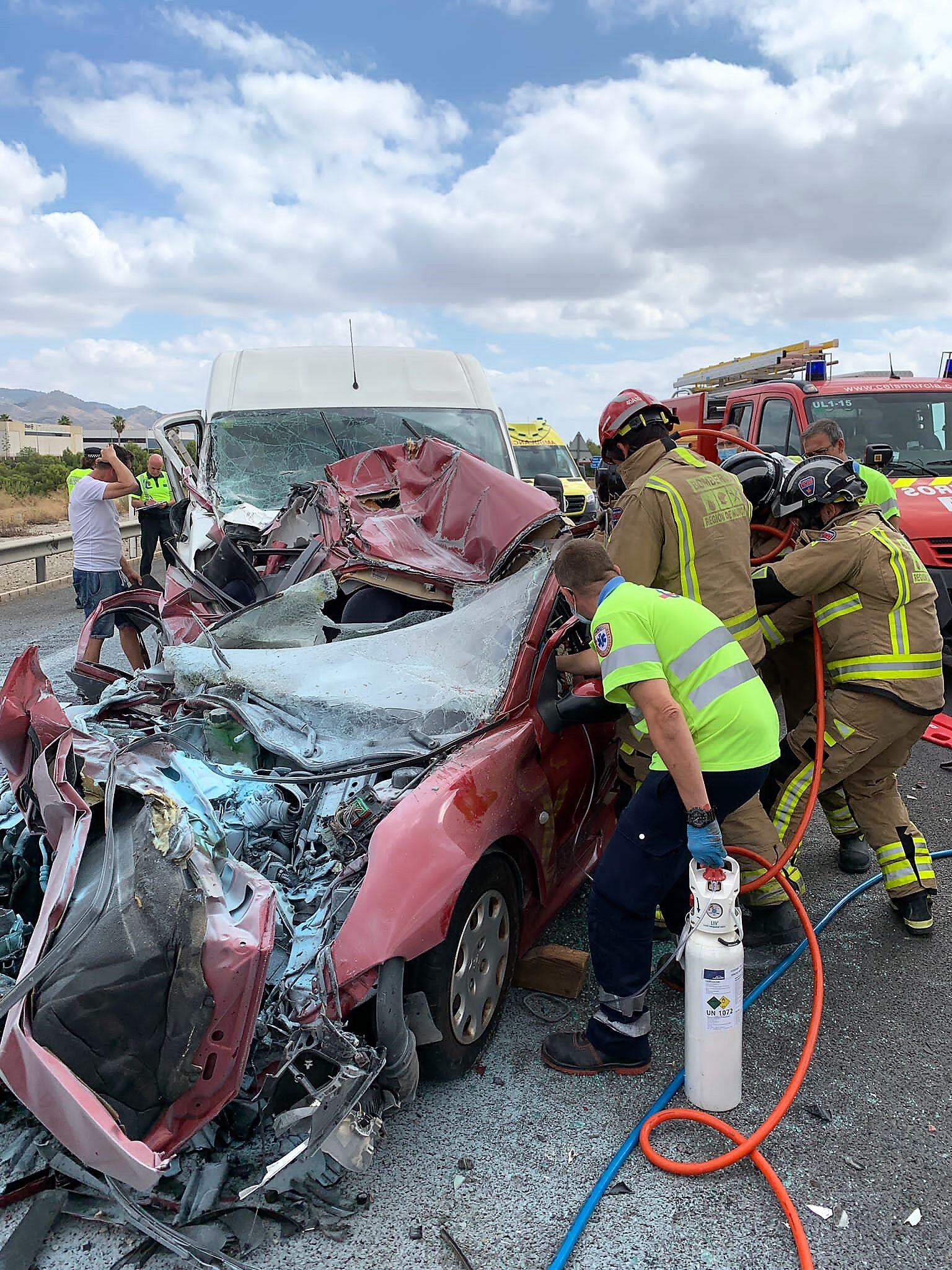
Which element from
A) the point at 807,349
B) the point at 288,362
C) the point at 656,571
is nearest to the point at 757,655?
the point at 656,571

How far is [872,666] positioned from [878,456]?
3.38m

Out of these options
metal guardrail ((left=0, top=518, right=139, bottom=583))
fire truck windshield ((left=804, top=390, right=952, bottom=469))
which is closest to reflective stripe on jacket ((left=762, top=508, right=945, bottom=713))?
fire truck windshield ((left=804, top=390, right=952, bottom=469))

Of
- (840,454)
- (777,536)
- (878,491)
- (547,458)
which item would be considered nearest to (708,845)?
(777,536)

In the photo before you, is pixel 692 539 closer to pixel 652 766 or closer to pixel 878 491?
pixel 652 766

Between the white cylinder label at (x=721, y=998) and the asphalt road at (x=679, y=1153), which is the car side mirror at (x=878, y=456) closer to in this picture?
the asphalt road at (x=679, y=1153)

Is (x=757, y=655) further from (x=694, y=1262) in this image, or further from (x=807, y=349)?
(x=807, y=349)

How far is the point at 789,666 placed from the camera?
4.39m

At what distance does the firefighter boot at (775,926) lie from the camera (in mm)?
3551

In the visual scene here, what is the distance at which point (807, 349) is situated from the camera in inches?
389

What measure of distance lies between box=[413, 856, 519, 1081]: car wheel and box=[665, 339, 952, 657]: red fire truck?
4.07 metres

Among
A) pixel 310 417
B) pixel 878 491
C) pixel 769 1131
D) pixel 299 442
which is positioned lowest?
pixel 769 1131

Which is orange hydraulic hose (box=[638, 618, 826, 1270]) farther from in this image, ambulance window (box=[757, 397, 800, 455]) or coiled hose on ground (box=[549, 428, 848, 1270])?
ambulance window (box=[757, 397, 800, 455])

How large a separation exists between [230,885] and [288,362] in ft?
18.1

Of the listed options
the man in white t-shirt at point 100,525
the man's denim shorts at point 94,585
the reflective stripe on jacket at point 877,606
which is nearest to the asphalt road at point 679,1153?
the reflective stripe on jacket at point 877,606
